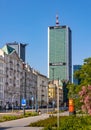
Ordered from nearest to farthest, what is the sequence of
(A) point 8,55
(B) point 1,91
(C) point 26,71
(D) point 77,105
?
(D) point 77,105
(B) point 1,91
(A) point 8,55
(C) point 26,71

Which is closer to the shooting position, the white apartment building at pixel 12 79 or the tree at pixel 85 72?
the tree at pixel 85 72

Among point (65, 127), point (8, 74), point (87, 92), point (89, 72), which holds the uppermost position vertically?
point (8, 74)

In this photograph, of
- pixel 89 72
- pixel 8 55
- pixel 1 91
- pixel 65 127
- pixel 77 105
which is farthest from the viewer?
pixel 8 55

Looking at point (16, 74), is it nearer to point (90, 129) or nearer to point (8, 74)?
point (8, 74)

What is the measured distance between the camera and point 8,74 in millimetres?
161250

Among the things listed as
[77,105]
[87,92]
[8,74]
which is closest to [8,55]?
[8,74]

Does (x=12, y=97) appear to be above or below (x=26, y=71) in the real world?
below

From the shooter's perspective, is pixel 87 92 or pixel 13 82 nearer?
pixel 87 92

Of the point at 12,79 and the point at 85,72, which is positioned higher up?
the point at 12,79

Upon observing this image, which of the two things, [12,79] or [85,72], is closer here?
[85,72]

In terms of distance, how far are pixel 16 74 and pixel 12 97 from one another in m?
13.4

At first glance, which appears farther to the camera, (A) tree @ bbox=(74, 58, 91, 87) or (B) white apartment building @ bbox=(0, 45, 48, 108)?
(B) white apartment building @ bbox=(0, 45, 48, 108)

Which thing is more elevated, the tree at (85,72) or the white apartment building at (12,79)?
the white apartment building at (12,79)

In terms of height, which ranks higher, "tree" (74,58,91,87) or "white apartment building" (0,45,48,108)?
"white apartment building" (0,45,48,108)
